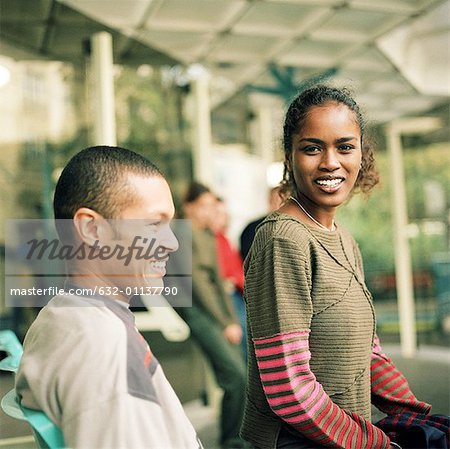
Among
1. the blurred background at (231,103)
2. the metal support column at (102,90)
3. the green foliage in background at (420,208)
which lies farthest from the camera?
the green foliage in background at (420,208)

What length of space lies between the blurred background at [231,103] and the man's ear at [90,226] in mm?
578

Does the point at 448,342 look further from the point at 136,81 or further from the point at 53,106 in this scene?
the point at 53,106

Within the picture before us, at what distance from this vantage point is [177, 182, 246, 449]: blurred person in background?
149 inches

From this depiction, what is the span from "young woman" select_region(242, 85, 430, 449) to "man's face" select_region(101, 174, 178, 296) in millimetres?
196

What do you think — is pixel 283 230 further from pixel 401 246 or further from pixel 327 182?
pixel 401 246

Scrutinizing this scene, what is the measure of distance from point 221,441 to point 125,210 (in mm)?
3095

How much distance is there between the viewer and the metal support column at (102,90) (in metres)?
3.85

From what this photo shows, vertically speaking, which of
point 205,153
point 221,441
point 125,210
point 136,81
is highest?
point 136,81

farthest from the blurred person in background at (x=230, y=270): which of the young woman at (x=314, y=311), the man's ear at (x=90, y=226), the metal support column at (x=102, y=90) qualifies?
the man's ear at (x=90, y=226)

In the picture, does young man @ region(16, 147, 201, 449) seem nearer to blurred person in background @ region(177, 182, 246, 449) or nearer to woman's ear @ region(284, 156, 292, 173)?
woman's ear @ region(284, 156, 292, 173)

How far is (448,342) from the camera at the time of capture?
7145mm

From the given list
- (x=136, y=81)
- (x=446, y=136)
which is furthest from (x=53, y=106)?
(x=446, y=136)

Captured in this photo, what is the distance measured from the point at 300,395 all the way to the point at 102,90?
309cm

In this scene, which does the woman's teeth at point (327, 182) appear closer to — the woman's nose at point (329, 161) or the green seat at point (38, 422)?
the woman's nose at point (329, 161)
